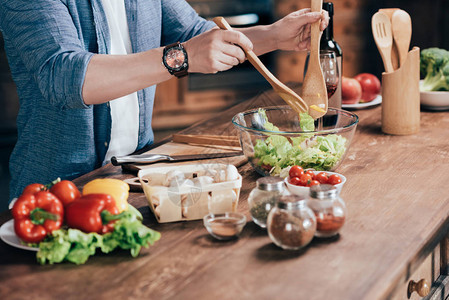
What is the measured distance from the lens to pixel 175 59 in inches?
60.1

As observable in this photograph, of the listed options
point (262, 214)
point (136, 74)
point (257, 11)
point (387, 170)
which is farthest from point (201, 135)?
point (257, 11)

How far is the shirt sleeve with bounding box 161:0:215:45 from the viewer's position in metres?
2.16

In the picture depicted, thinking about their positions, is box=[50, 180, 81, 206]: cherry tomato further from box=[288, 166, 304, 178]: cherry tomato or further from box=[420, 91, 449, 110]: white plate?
box=[420, 91, 449, 110]: white plate

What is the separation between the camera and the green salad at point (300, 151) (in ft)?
4.87

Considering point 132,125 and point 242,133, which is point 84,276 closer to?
point 242,133

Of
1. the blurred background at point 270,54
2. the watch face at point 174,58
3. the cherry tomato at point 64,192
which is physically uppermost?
the watch face at point 174,58

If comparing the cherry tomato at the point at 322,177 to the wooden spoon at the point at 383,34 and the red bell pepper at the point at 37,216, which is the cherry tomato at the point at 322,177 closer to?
the red bell pepper at the point at 37,216

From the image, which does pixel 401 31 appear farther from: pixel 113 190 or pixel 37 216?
pixel 37 216

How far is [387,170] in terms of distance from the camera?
158 cm

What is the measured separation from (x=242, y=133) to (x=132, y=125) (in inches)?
21.8

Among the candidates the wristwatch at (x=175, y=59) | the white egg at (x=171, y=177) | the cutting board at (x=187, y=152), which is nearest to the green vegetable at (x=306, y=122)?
the cutting board at (x=187, y=152)

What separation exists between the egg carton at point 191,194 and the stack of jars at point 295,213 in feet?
0.23

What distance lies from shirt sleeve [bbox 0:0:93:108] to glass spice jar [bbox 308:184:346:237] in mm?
732

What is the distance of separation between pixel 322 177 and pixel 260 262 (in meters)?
0.37
